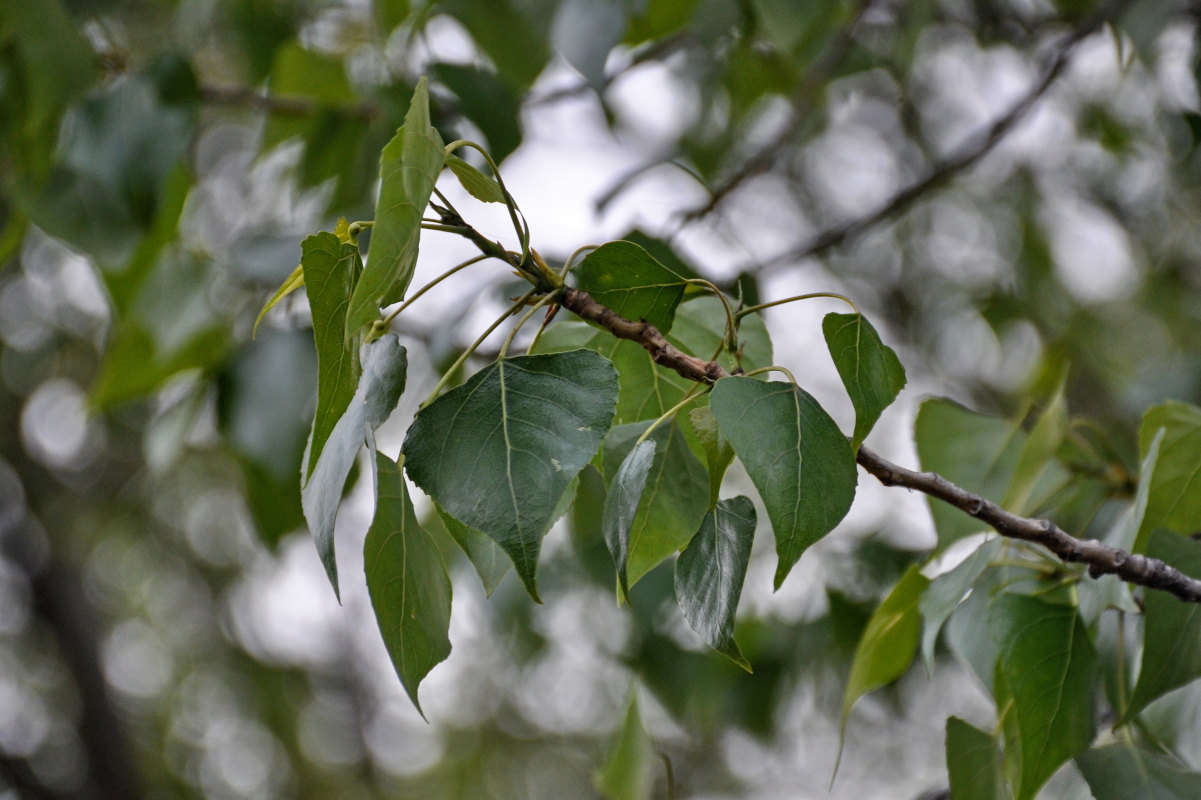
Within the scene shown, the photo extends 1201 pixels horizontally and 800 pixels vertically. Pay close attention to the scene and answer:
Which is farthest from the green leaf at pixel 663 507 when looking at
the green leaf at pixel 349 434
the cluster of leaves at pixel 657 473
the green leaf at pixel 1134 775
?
the green leaf at pixel 1134 775

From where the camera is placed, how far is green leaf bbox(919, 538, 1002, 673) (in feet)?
1.38

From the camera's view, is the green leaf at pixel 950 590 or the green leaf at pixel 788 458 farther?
the green leaf at pixel 950 590

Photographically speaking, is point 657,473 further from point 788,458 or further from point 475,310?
point 475,310

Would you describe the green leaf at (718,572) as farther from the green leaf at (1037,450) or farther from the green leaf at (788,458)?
the green leaf at (1037,450)

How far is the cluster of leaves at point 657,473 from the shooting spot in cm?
31

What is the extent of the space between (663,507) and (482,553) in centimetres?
9

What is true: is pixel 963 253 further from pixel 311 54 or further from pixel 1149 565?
pixel 1149 565

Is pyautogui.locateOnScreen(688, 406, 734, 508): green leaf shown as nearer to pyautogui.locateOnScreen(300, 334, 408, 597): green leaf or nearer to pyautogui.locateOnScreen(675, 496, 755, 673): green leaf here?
pyautogui.locateOnScreen(675, 496, 755, 673): green leaf

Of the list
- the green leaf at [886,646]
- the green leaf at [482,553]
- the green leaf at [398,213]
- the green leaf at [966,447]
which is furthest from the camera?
the green leaf at [966,447]

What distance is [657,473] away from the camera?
0.39 m

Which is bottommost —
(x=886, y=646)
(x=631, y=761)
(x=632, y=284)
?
(x=631, y=761)

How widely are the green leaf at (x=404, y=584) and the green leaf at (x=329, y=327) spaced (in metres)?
0.03

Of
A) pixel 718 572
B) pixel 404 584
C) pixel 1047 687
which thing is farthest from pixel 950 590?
pixel 404 584

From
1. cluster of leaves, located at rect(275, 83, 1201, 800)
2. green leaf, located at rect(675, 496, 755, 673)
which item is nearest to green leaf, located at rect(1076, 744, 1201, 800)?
cluster of leaves, located at rect(275, 83, 1201, 800)
